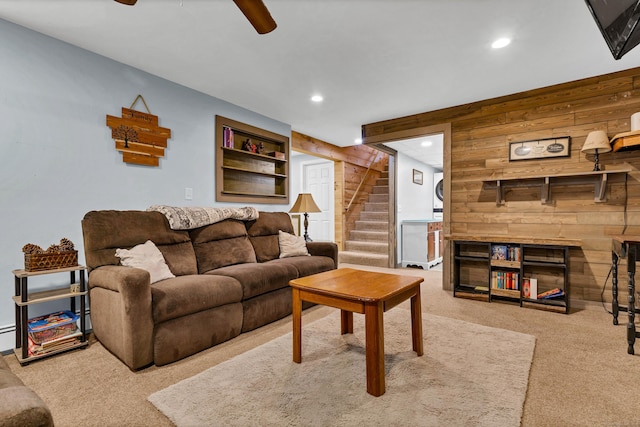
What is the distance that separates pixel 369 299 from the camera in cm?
167

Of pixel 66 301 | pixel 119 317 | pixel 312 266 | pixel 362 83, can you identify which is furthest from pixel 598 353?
pixel 66 301

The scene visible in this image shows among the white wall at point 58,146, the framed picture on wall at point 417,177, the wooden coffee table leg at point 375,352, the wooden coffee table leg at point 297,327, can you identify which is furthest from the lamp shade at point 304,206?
the framed picture on wall at point 417,177

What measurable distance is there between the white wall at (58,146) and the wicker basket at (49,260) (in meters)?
0.36

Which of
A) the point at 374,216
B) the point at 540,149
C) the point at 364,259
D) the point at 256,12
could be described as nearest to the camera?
the point at 256,12

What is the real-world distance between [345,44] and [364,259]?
4154 millimetres

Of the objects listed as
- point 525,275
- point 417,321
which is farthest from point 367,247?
point 417,321

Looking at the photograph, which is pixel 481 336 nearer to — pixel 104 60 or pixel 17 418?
pixel 17 418

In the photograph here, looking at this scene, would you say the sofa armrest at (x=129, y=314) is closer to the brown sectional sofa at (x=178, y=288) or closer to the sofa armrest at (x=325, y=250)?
the brown sectional sofa at (x=178, y=288)

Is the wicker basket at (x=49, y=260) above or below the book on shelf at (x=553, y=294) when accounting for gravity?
above

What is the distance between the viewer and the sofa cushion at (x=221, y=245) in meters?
2.94

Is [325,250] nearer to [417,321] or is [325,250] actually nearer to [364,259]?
[417,321]

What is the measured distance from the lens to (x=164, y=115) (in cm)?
323

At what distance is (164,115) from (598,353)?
14.0 feet

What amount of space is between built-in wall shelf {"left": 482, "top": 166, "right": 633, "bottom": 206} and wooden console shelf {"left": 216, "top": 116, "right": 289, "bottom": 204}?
9.20ft
